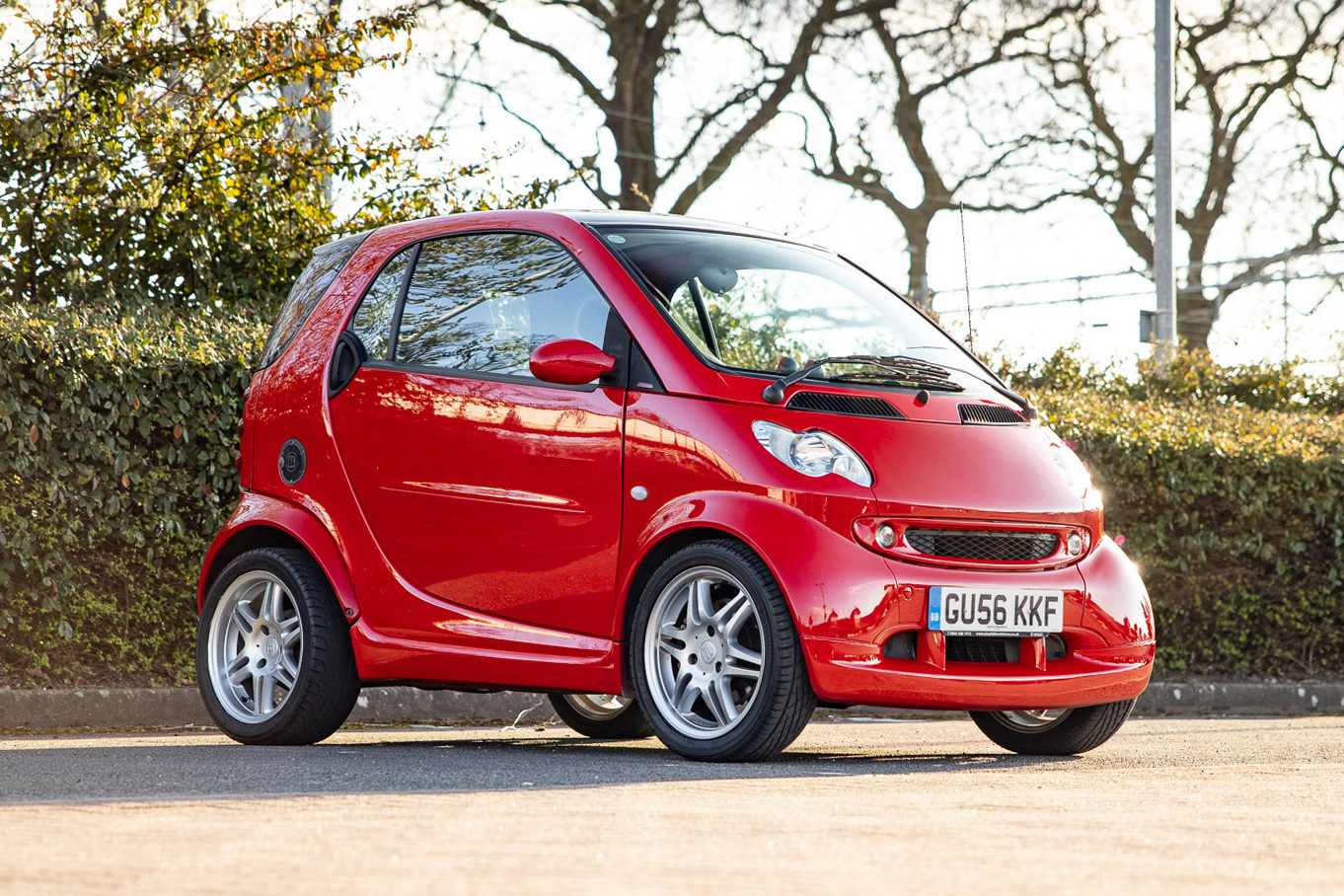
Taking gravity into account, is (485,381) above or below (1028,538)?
above

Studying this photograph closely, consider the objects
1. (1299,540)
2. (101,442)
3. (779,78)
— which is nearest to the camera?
(101,442)

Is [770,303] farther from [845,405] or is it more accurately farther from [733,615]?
[733,615]

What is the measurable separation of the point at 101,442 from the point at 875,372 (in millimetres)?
3775

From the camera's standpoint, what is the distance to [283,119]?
1066 cm

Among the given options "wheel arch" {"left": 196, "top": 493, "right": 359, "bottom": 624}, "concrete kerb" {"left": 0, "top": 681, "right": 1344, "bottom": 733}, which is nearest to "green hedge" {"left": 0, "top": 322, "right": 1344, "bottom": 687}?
"concrete kerb" {"left": 0, "top": 681, "right": 1344, "bottom": 733}

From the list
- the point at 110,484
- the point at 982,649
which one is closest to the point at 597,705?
the point at 982,649

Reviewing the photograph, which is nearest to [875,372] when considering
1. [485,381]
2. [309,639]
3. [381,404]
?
[485,381]

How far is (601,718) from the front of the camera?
23.1 feet

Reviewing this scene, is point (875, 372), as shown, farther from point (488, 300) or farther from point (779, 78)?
point (779, 78)

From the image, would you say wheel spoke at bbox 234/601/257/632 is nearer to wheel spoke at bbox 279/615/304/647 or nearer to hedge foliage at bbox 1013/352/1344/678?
wheel spoke at bbox 279/615/304/647

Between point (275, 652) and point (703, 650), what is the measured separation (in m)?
1.81

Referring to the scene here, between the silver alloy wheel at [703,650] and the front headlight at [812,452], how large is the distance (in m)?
0.41

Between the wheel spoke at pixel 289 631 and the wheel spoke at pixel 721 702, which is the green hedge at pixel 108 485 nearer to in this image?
the wheel spoke at pixel 289 631

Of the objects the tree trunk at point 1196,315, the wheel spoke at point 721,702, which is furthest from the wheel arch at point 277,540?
the tree trunk at point 1196,315
